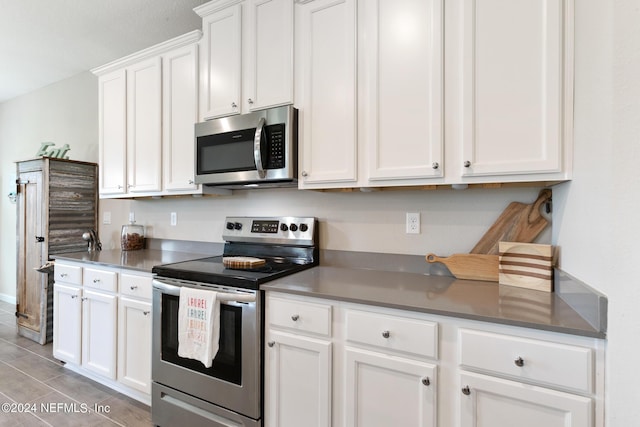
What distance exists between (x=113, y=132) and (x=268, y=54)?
5.45ft

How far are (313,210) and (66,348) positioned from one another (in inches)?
87.7

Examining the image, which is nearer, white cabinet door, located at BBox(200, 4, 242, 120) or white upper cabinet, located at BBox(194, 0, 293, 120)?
white upper cabinet, located at BBox(194, 0, 293, 120)

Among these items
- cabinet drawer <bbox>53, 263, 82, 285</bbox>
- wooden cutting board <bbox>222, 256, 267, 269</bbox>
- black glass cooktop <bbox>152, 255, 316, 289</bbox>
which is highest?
wooden cutting board <bbox>222, 256, 267, 269</bbox>

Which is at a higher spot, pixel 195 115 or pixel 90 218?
pixel 195 115

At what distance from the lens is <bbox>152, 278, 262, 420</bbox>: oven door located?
4.93ft

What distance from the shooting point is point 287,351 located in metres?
1.46

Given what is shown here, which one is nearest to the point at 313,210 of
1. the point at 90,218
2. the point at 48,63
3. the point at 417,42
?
the point at 417,42

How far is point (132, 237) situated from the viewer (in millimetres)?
2836

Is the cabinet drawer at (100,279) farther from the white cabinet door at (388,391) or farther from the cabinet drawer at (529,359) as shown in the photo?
the cabinet drawer at (529,359)

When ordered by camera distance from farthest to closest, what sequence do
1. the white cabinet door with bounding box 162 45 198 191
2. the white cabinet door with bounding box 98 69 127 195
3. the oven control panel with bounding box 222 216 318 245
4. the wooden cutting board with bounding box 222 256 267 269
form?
the white cabinet door with bounding box 98 69 127 195
the white cabinet door with bounding box 162 45 198 191
the oven control panel with bounding box 222 216 318 245
the wooden cutting board with bounding box 222 256 267 269

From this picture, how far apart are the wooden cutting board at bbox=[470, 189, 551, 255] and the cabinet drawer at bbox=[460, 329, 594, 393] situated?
2.20 ft

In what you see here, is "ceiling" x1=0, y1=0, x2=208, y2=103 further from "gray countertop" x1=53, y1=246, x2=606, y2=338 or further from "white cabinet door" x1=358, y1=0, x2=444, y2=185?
"gray countertop" x1=53, y1=246, x2=606, y2=338

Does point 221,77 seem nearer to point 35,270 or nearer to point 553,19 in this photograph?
point 553,19

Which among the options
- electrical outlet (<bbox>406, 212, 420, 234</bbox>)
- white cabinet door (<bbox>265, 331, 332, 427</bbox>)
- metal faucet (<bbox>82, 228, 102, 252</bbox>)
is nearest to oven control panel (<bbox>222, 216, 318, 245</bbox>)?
electrical outlet (<bbox>406, 212, 420, 234</bbox>)
